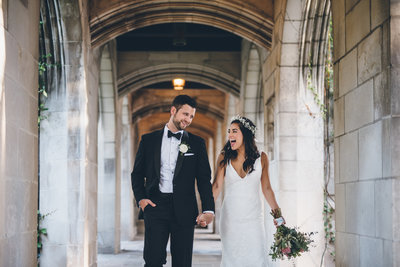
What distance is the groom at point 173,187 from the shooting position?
3.87 meters

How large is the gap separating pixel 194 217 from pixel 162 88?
12442 mm

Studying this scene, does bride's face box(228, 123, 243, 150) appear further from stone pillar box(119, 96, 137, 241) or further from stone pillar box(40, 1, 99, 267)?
stone pillar box(119, 96, 137, 241)

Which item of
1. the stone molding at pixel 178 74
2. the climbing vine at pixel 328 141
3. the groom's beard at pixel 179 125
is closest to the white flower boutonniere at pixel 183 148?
the groom's beard at pixel 179 125

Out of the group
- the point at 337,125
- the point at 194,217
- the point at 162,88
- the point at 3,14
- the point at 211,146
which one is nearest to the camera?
the point at 3,14

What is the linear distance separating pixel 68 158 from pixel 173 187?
389 cm

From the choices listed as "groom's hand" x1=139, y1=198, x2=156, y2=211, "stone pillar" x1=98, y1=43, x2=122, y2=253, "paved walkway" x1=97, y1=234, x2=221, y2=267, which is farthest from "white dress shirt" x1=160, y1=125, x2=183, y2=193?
"stone pillar" x1=98, y1=43, x2=122, y2=253

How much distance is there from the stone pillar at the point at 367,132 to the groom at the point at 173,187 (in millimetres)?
1059

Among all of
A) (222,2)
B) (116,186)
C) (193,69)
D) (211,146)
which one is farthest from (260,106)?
(211,146)

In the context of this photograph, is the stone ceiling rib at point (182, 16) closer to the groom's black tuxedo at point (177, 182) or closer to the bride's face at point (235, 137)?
the bride's face at point (235, 137)

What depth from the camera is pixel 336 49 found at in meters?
4.66

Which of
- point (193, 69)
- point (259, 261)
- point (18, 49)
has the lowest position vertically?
point (259, 261)

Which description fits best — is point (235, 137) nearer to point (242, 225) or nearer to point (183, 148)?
point (242, 225)

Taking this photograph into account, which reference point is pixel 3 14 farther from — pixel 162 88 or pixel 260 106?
pixel 162 88

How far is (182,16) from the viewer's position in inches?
336
